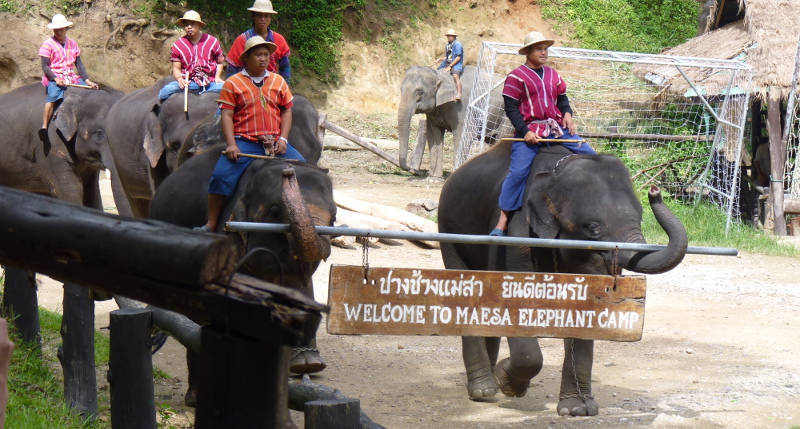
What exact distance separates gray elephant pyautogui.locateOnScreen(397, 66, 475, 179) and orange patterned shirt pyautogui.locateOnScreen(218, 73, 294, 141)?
12.2 metres

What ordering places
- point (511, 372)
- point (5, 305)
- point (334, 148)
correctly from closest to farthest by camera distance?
1. point (511, 372)
2. point (5, 305)
3. point (334, 148)

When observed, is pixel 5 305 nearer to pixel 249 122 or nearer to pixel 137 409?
pixel 249 122

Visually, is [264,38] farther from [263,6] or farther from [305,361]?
[305,361]

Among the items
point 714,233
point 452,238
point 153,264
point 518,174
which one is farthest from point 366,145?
point 153,264

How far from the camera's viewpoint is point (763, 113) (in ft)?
50.3

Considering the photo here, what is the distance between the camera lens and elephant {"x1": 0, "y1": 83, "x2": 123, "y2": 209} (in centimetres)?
992

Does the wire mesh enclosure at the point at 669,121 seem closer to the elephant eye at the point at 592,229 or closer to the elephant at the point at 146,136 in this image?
the elephant at the point at 146,136

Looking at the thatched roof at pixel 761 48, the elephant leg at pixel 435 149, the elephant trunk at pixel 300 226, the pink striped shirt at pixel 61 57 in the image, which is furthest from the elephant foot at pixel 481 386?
the elephant leg at pixel 435 149

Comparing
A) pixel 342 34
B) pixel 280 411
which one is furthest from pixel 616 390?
pixel 342 34

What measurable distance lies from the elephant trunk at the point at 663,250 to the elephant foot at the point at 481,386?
5.25 ft

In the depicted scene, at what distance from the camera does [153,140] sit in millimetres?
8367

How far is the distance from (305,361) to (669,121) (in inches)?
457

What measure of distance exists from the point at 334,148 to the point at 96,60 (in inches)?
228

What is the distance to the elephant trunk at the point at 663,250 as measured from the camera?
456 cm
